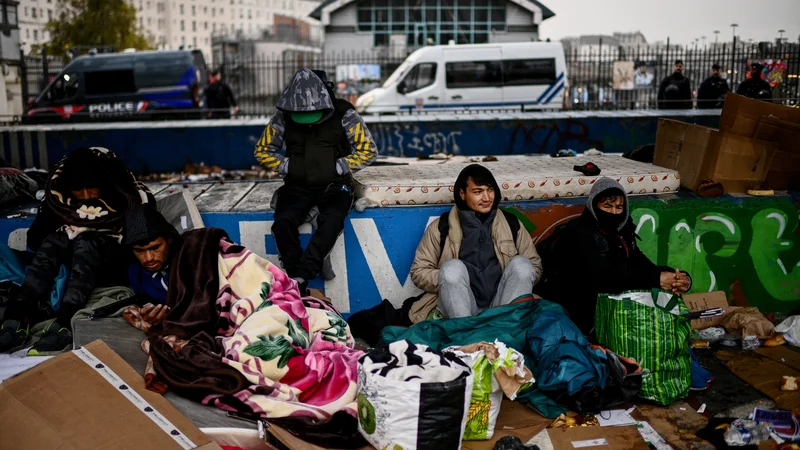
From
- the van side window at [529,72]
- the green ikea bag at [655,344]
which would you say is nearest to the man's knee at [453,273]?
the green ikea bag at [655,344]

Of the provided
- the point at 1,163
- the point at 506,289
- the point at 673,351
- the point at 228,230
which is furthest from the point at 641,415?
the point at 1,163

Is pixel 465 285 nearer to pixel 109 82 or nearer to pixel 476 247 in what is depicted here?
pixel 476 247

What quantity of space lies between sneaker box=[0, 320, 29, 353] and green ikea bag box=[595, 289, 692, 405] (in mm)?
3656

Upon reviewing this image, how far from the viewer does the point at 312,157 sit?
231 inches

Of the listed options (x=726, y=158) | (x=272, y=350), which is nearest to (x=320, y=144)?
(x=272, y=350)

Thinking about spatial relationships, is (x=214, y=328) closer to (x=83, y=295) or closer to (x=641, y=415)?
(x=83, y=295)

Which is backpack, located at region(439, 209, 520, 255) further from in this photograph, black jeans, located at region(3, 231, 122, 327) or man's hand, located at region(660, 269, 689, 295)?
black jeans, located at region(3, 231, 122, 327)

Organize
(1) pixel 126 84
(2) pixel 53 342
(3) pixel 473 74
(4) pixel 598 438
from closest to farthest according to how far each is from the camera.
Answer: (4) pixel 598 438, (2) pixel 53 342, (3) pixel 473 74, (1) pixel 126 84

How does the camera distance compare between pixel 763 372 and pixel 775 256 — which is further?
pixel 775 256

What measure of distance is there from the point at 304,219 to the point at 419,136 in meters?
5.12

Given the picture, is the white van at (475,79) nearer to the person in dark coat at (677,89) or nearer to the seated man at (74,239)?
the person in dark coat at (677,89)

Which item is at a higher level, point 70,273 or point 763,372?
point 70,273

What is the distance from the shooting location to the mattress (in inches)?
234

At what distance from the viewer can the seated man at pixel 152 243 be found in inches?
171
